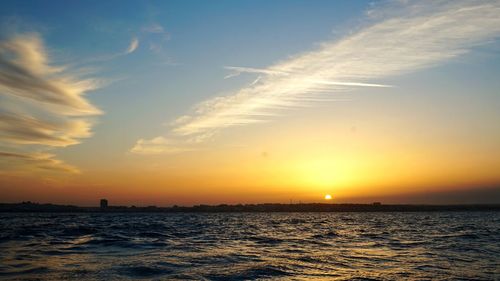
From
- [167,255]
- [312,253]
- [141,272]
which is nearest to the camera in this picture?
[141,272]

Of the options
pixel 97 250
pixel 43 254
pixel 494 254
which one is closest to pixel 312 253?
pixel 494 254

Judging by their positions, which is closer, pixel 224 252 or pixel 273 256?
pixel 273 256

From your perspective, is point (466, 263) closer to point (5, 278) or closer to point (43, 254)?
point (5, 278)

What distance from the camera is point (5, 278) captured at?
17594mm

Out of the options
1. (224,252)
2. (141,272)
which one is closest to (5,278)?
(141,272)

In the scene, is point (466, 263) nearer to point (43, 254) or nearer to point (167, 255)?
point (167, 255)

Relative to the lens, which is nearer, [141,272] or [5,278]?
[5,278]

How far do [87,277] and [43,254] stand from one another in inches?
411

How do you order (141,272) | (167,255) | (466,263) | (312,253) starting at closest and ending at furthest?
(141,272), (466,263), (167,255), (312,253)

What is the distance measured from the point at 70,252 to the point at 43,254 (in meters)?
1.81

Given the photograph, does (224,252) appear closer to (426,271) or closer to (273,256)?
(273,256)

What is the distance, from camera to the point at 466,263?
23266 millimetres

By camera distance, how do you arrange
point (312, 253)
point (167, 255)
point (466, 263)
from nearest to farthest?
point (466, 263), point (167, 255), point (312, 253)

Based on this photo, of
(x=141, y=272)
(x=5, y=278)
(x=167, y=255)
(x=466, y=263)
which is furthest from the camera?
(x=167, y=255)
